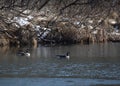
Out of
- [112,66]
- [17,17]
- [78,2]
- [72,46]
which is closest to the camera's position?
[78,2]

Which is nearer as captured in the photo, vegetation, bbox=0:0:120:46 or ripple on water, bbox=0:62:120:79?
vegetation, bbox=0:0:120:46

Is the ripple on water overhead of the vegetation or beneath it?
beneath

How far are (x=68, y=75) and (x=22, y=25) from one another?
28.5 ft

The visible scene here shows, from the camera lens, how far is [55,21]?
4688mm

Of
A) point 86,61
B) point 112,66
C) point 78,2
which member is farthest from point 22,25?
point 86,61

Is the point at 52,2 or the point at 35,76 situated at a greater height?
the point at 52,2

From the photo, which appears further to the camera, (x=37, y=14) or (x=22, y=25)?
(x=22, y=25)

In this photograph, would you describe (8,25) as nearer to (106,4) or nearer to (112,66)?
(106,4)

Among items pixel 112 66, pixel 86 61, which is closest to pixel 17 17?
pixel 112 66

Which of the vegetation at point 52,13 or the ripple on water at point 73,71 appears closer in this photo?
the vegetation at point 52,13

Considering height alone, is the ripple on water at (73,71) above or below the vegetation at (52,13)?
below

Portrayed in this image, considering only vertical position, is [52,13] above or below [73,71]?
above

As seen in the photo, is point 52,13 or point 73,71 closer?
point 52,13

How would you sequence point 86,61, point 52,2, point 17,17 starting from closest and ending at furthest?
point 52,2 < point 17,17 < point 86,61
